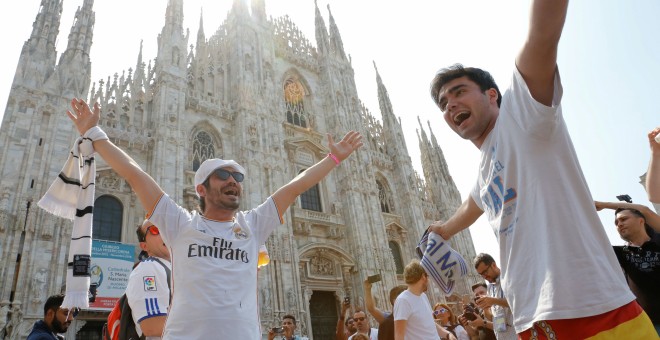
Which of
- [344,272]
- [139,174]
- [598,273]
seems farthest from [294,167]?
[598,273]

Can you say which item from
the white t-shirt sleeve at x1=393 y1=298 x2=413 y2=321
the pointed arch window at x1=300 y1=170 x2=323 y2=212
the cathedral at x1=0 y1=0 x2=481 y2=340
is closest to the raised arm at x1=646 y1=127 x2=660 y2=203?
the white t-shirt sleeve at x1=393 y1=298 x2=413 y2=321

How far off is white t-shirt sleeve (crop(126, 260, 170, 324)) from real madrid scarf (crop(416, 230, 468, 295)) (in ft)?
5.00

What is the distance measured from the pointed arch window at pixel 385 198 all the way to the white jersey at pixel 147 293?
65.2 ft

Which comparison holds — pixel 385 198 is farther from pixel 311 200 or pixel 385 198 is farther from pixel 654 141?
pixel 654 141

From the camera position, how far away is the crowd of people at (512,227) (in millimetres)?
1227

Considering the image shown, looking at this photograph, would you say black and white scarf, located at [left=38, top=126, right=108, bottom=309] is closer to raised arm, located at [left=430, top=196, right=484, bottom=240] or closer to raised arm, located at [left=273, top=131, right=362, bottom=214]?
raised arm, located at [left=273, top=131, right=362, bottom=214]

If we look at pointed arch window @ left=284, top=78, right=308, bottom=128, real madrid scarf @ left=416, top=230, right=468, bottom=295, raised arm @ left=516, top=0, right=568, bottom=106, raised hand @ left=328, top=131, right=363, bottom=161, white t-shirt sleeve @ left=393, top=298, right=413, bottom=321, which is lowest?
white t-shirt sleeve @ left=393, top=298, right=413, bottom=321

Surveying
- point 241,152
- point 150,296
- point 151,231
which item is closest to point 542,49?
point 150,296

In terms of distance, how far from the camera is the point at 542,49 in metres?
1.20

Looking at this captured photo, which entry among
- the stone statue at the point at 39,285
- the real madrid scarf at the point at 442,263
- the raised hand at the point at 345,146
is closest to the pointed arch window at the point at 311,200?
the stone statue at the point at 39,285

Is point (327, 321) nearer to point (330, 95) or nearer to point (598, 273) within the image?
point (330, 95)

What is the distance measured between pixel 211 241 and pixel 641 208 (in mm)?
3334

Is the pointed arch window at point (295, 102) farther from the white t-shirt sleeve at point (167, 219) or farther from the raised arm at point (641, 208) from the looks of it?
the white t-shirt sleeve at point (167, 219)

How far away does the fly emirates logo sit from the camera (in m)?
2.02
